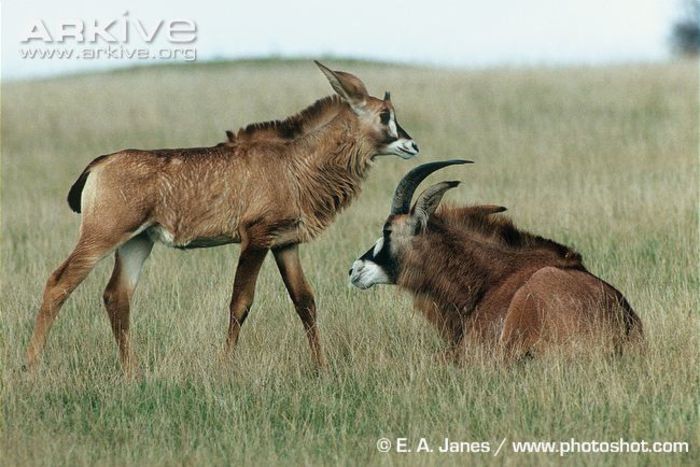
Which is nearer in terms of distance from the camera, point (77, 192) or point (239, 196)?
point (239, 196)

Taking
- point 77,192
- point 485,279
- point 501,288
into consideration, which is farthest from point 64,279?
point 501,288

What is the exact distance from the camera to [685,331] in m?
8.27

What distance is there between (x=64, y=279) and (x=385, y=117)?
257cm

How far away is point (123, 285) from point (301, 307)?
131cm

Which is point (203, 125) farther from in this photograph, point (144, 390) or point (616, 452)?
point (616, 452)

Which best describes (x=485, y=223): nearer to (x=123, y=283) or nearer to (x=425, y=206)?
(x=425, y=206)

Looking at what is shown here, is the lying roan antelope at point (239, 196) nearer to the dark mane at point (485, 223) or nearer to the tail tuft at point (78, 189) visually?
the tail tuft at point (78, 189)

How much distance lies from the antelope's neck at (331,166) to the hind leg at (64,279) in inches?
56.8

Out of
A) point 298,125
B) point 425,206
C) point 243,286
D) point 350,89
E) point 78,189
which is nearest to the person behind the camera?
point 425,206

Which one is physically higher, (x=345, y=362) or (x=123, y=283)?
(x=123, y=283)

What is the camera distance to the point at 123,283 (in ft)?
27.9

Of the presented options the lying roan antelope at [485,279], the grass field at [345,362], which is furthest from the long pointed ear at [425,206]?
the grass field at [345,362]

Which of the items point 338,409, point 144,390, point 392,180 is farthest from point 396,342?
point 392,180

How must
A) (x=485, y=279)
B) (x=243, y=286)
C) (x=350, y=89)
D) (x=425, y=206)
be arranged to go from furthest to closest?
(x=350, y=89), (x=243, y=286), (x=425, y=206), (x=485, y=279)
